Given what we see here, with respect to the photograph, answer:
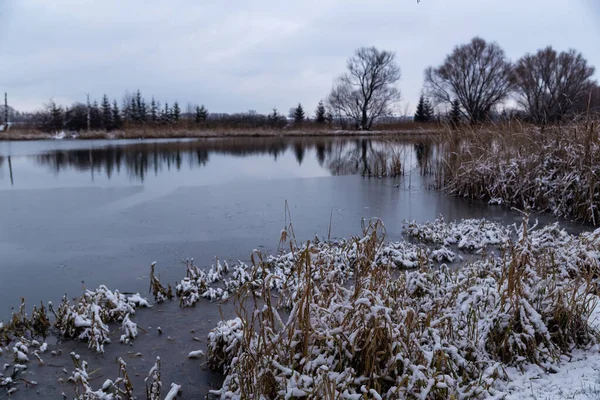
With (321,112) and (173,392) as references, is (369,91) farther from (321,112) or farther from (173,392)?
(173,392)

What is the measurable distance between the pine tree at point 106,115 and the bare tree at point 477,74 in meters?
34.7

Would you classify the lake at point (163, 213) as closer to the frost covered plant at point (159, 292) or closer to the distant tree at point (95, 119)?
the frost covered plant at point (159, 292)

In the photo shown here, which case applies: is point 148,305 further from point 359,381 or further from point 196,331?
point 359,381

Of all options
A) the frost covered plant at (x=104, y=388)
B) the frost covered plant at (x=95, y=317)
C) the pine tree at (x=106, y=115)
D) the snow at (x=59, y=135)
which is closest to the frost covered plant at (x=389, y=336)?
the frost covered plant at (x=104, y=388)

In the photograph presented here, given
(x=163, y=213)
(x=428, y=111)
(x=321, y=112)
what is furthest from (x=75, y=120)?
(x=428, y=111)

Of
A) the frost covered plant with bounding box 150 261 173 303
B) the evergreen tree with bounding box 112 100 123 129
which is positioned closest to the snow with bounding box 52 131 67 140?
the evergreen tree with bounding box 112 100 123 129

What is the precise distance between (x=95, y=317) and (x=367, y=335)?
2631 mm

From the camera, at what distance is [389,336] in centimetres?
282

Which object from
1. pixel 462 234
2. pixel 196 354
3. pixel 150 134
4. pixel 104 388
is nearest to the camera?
pixel 104 388

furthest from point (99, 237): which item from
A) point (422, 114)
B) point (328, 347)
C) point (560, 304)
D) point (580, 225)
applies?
point (422, 114)

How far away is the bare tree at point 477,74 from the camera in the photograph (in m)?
46.0

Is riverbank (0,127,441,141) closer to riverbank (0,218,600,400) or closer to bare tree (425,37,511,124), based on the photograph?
bare tree (425,37,511,124)

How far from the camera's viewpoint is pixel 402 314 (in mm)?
3141

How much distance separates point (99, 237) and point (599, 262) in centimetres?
699
